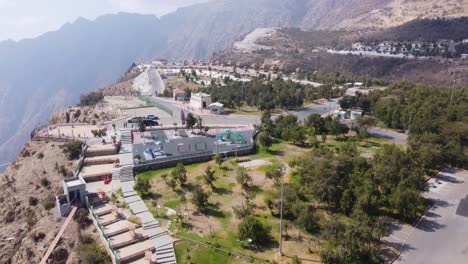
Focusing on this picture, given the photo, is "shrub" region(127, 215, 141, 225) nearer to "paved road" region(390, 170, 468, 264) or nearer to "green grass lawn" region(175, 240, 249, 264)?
"green grass lawn" region(175, 240, 249, 264)

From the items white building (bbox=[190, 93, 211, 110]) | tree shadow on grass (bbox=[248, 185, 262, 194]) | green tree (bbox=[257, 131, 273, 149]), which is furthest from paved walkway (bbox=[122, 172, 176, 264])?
white building (bbox=[190, 93, 211, 110])

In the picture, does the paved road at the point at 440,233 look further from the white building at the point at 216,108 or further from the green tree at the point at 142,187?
the white building at the point at 216,108

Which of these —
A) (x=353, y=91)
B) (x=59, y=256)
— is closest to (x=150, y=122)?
(x=59, y=256)

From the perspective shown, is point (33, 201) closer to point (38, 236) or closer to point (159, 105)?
point (38, 236)

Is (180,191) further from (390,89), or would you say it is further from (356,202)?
(390,89)

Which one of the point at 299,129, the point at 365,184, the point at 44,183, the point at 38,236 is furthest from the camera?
the point at 299,129
